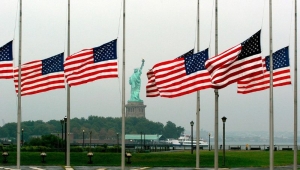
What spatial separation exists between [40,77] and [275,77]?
1356 cm

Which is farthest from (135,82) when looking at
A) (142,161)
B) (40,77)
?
(40,77)

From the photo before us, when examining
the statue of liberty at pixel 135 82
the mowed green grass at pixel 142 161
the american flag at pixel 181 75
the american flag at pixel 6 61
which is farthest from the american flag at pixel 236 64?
the statue of liberty at pixel 135 82

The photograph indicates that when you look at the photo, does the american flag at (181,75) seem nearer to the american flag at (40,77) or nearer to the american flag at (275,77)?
the american flag at (275,77)

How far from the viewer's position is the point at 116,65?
39781 mm

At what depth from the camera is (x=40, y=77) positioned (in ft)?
137

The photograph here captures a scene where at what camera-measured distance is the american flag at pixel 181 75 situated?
37500 mm

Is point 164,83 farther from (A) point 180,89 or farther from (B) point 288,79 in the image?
(B) point 288,79

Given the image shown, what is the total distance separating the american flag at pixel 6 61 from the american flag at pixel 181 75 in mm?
8817

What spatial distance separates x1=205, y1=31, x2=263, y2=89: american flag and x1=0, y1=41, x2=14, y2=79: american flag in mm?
12225

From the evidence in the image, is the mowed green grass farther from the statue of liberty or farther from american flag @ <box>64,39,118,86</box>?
the statue of liberty

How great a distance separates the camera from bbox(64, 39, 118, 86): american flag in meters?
39.7

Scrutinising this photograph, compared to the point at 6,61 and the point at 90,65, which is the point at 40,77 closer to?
the point at 6,61

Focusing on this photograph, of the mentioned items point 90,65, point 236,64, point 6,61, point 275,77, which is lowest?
point 275,77

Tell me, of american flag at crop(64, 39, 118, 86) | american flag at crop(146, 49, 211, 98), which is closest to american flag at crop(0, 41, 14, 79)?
american flag at crop(64, 39, 118, 86)
